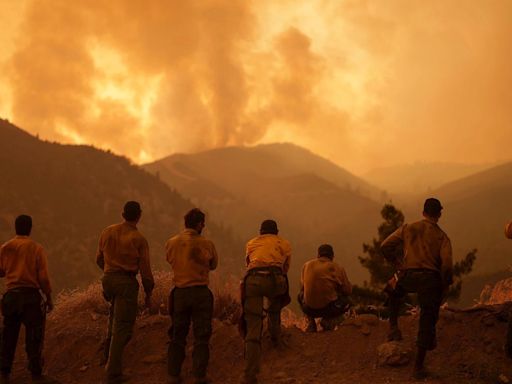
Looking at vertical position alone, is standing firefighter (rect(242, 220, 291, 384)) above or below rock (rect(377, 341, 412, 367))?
above

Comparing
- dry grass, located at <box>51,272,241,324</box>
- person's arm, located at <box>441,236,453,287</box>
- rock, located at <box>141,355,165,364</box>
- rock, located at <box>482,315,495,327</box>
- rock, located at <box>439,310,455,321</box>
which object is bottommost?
rock, located at <box>141,355,165,364</box>

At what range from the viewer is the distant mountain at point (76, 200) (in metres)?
63.4

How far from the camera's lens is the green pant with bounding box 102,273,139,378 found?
6.64m

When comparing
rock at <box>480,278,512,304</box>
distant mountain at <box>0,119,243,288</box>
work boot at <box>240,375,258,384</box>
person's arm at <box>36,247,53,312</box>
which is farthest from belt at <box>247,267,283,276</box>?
distant mountain at <box>0,119,243,288</box>

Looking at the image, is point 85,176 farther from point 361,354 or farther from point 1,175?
point 361,354

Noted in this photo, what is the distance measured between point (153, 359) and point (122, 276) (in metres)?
1.72

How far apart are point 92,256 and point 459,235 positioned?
349ft

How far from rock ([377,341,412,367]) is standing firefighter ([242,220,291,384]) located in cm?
155

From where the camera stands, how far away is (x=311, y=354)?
24.9 ft

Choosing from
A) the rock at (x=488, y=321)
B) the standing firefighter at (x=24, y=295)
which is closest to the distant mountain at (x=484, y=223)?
the rock at (x=488, y=321)

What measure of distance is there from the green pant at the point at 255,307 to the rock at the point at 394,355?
1.64 metres

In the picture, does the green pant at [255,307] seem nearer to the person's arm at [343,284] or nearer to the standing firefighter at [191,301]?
the standing firefighter at [191,301]

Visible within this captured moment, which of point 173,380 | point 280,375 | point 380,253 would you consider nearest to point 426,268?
point 280,375

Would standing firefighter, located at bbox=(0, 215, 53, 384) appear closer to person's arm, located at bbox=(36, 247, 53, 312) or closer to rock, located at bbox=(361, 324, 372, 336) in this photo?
person's arm, located at bbox=(36, 247, 53, 312)
